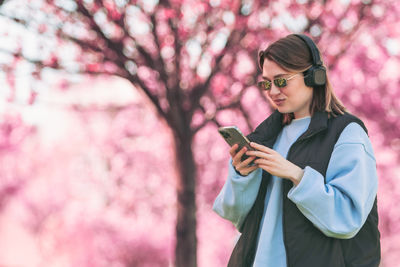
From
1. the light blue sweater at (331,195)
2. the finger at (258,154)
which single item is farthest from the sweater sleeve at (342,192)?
the finger at (258,154)

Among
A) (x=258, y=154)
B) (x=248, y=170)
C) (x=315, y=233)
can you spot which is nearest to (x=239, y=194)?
(x=248, y=170)

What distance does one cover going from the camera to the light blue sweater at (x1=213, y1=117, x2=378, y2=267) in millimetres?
1760

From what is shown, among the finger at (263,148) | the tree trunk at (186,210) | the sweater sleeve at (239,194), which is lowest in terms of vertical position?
the tree trunk at (186,210)

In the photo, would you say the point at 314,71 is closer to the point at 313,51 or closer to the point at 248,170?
the point at 313,51

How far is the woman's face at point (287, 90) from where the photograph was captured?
78.0 inches

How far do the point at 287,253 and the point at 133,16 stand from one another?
3614 mm

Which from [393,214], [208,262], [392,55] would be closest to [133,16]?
[392,55]

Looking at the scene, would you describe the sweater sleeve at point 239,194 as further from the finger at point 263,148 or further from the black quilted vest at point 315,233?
the finger at point 263,148

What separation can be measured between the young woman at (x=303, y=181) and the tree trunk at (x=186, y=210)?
3.24m

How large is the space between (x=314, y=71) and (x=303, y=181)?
467 mm

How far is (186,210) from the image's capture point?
5.43m

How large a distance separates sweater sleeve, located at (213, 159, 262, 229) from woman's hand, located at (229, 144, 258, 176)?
1.4 inches

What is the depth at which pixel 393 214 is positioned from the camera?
12.2 meters

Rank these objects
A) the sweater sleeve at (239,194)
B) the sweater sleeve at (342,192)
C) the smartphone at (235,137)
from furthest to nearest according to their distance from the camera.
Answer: the sweater sleeve at (239,194) < the smartphone at (235,137) < the sweater sleeve at (342,192)
